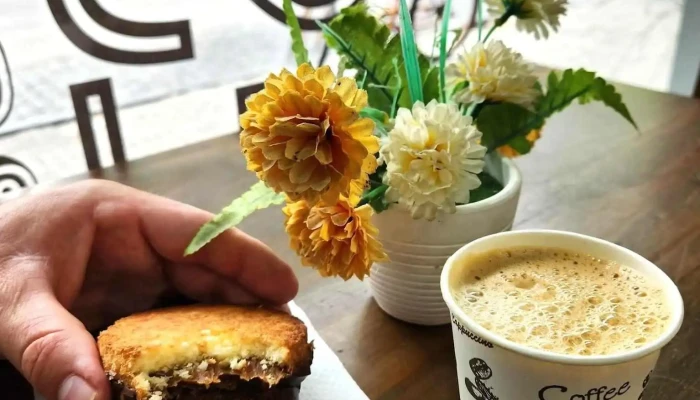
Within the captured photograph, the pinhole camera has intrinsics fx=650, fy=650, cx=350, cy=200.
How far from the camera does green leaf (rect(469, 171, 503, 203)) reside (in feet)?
1.83

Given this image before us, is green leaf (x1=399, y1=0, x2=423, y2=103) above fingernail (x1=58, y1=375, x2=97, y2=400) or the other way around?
above

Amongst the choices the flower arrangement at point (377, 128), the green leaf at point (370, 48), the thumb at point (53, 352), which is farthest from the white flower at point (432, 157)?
the thumb at point (53, 352)

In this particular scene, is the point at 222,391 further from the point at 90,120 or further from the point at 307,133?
the point at 90,120

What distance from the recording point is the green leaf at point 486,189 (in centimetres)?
56

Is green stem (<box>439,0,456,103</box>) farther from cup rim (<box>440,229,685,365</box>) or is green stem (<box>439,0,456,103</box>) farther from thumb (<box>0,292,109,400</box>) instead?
thumb (<box>0,292,109,400</box>)

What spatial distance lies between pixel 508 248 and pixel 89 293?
0.35m

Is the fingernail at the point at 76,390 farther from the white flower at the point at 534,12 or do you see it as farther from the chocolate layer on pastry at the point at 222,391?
the white flower at the point at 534,12

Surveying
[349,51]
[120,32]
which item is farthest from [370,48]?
[120,32]

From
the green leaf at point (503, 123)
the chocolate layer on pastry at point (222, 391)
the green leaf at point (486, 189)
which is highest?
the green leaf at point (503, 123)

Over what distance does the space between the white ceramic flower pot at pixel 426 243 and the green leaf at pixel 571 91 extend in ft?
0.21

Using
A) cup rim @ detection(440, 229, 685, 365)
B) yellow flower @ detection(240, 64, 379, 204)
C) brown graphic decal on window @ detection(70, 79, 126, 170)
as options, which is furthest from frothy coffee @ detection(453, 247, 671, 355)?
brown graphic decal on window @ detection(70, 79, 126, 170)

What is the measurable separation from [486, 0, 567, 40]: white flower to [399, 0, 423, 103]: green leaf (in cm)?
11

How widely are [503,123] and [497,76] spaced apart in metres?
0.04

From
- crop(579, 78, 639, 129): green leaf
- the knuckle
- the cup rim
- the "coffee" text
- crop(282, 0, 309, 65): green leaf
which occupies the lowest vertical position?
the "coffee" text
